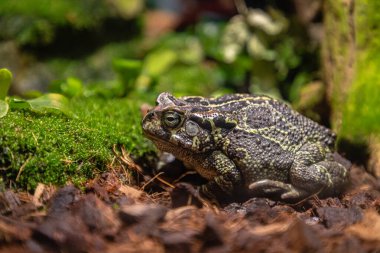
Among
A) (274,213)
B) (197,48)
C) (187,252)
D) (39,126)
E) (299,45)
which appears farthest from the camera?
(197,48)

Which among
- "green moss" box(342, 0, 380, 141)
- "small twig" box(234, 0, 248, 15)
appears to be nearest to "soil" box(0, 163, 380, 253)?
"green moss" box(342, 0, 380, 141)

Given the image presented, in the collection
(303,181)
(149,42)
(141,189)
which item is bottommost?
(141,189)

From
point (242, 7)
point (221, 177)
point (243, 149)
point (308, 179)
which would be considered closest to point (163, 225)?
point (221, 177)

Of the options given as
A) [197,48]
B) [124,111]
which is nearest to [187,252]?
[124,111]

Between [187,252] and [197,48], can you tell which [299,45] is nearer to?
[197,48]

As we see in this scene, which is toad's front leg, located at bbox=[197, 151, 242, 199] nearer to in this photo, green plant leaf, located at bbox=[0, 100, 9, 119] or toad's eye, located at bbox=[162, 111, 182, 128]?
toad's eye, located at bbox=[162, 111, 182, 128]

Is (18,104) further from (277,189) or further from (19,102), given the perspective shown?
(277,189)
